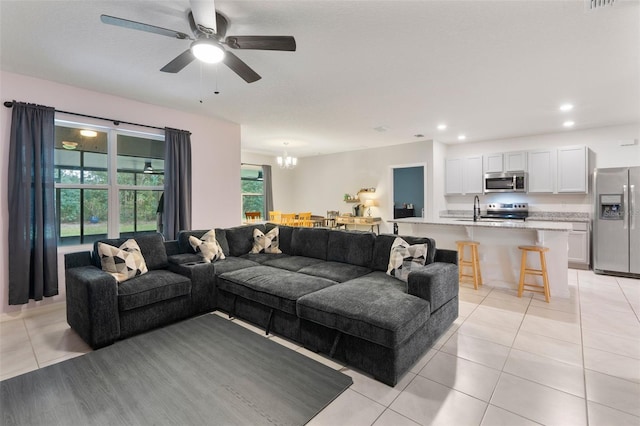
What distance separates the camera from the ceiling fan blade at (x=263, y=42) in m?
2.12

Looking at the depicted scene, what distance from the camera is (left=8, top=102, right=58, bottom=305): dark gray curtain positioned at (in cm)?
329

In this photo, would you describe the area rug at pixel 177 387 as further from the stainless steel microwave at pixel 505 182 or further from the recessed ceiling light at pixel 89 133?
the stainless steel microwave at pixel 505 182

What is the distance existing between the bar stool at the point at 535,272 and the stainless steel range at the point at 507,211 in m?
2.61

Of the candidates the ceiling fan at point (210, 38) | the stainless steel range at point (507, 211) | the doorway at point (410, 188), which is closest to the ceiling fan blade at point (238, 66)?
the ceiling fan at point (210, 38)

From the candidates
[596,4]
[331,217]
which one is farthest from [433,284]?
[331,217]

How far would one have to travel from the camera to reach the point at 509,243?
4.30 meters

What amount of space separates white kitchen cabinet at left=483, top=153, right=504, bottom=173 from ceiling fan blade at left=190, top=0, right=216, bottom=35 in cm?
634

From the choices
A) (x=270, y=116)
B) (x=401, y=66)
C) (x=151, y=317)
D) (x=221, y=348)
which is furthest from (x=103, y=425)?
(x=270, y=116)

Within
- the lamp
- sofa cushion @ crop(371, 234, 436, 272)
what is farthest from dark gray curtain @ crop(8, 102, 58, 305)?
the lamp

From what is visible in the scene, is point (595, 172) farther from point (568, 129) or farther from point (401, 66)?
point (401, 66)

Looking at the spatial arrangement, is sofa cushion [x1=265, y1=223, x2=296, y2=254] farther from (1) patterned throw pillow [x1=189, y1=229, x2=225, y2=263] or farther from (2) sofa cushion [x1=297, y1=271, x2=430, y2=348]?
(2) sofa cushion [x1=297, y1=271, x2=430, y2=348]

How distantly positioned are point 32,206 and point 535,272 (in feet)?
20.4

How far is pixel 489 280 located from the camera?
4461 mm

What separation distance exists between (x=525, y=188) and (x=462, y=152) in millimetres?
1631
